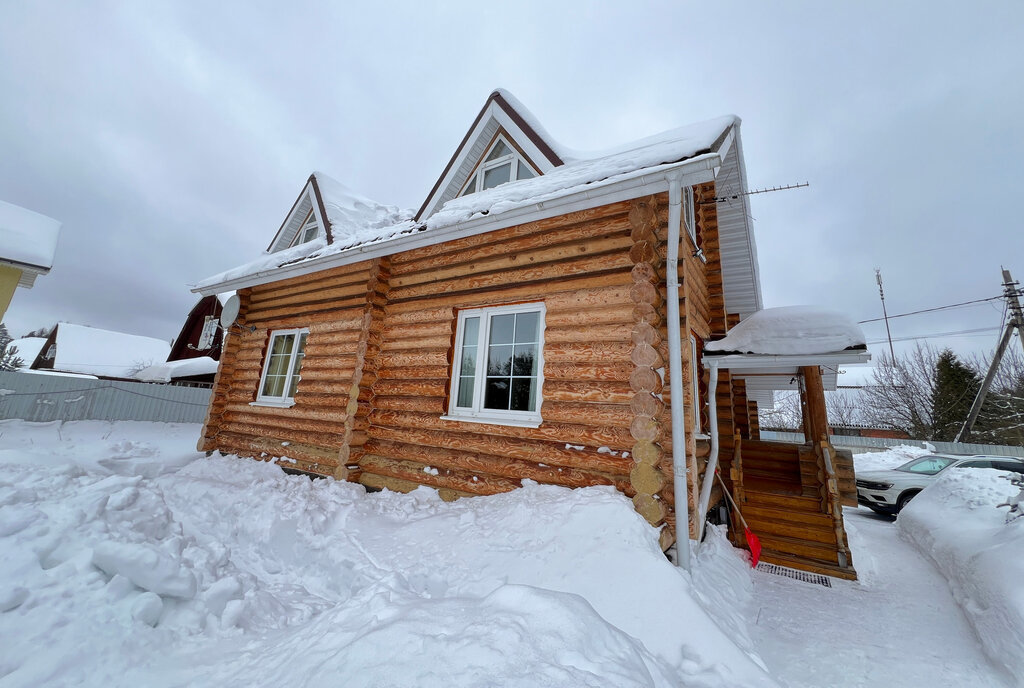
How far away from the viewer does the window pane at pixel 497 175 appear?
675cm

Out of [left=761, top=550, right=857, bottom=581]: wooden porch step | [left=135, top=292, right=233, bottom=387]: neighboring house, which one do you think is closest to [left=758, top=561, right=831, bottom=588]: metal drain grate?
[left=761, top=550, right=857, bottom=581]: wooden porch step

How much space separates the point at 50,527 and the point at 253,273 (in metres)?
5.34

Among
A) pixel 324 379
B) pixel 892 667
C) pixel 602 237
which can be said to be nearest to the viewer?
pixel 892 667

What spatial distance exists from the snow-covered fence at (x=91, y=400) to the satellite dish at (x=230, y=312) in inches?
335

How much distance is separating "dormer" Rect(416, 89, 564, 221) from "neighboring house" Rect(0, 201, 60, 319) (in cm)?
723

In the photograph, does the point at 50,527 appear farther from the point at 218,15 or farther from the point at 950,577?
the point at 218,15

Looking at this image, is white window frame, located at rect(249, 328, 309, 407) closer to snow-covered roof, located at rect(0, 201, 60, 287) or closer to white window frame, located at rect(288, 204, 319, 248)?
white window frame, located at rect(288, 204, 319, 248)

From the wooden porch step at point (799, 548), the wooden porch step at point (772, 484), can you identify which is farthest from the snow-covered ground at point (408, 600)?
the wooden porch step at point (772, 484)

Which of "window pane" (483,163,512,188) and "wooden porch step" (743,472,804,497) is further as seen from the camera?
"window pane" (483,163,512,188)

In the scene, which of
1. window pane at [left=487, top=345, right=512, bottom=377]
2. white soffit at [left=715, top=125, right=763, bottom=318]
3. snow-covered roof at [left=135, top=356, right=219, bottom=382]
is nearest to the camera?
window pane at [left=487, top=345, right=512, bottom=377]

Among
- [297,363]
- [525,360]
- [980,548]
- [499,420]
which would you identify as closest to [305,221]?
[297,363]

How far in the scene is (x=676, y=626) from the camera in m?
2.41

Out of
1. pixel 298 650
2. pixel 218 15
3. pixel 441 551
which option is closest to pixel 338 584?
pixel 441 551

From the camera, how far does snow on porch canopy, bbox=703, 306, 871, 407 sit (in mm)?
4656
